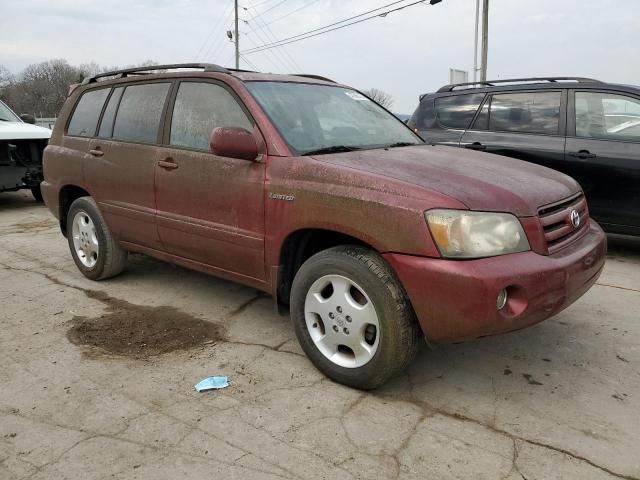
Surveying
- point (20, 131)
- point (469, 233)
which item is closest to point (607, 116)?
point (469, 233)

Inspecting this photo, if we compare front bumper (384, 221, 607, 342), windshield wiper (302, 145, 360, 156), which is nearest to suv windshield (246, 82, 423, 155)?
windshield wiper (302, 145, 360, 156)

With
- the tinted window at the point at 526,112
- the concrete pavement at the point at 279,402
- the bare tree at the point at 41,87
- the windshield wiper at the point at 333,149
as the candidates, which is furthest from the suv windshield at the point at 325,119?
the bare tree at the point at 41,87

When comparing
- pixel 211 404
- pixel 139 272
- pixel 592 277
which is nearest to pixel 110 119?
pixel 139 272

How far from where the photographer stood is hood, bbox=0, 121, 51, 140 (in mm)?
8242

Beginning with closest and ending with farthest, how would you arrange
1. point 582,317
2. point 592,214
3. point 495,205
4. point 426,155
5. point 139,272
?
point 495,205 < point 426,155 < point 582,317 < point 139,272 < point 592,214

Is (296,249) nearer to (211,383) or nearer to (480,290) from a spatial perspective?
(211,383)

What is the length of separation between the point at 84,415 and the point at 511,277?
2118 mm

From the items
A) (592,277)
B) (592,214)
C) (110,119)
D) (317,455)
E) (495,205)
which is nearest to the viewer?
(317,455)

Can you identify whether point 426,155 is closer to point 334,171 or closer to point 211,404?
point 334,171

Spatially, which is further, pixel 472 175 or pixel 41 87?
pixel 41 87

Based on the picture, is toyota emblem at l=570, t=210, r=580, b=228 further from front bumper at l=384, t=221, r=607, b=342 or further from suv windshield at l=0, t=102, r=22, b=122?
suv windshield at l=0, t=102, r=22, b=122

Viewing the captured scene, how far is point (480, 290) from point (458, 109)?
4.44 metres

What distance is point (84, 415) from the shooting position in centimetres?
263

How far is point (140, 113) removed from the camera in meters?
4.09
